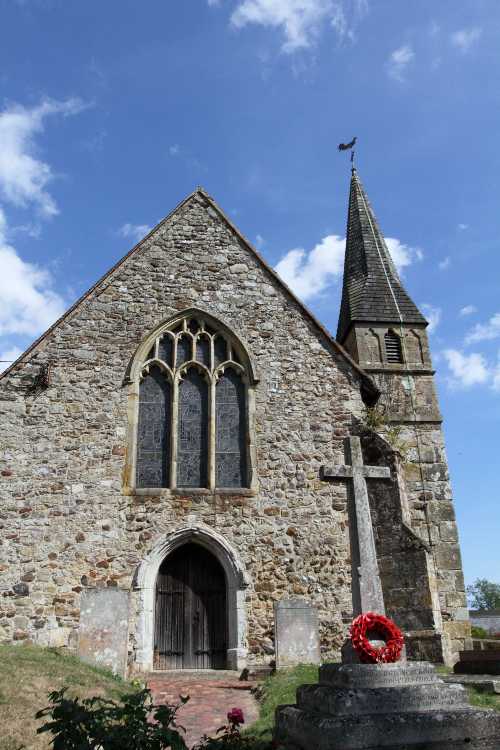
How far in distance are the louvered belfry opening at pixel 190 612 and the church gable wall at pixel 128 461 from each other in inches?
25.5

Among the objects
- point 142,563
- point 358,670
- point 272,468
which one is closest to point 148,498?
point 142,563

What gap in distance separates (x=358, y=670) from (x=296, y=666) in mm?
4871

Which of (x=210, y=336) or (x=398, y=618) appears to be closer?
(x=398, y=618)

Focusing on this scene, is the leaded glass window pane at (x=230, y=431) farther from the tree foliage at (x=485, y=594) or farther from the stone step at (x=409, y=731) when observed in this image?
the tree foliage at (x=485, y=594)

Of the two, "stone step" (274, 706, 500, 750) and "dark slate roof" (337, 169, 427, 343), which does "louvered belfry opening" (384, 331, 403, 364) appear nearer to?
"dark slate roof" (337, 169, 427, 343)

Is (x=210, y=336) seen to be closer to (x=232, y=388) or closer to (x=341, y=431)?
(x=232, y=388)

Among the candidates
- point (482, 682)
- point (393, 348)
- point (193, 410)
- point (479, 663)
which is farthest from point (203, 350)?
point (482, 682)

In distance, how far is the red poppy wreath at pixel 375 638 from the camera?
5.37 metres

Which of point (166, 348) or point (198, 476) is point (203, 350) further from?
point (198, 476)

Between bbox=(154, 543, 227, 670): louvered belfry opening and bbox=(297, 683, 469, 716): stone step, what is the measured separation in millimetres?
5994

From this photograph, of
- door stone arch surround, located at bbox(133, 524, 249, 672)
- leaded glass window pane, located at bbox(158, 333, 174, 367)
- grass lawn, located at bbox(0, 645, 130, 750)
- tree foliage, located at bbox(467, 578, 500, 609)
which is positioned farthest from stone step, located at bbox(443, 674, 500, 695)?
tree foliage, located at bbox(467, 578, 500, 609)

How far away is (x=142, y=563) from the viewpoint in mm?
10477

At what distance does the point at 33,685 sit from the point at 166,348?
23.5 ft

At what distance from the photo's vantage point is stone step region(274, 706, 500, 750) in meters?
4.36
